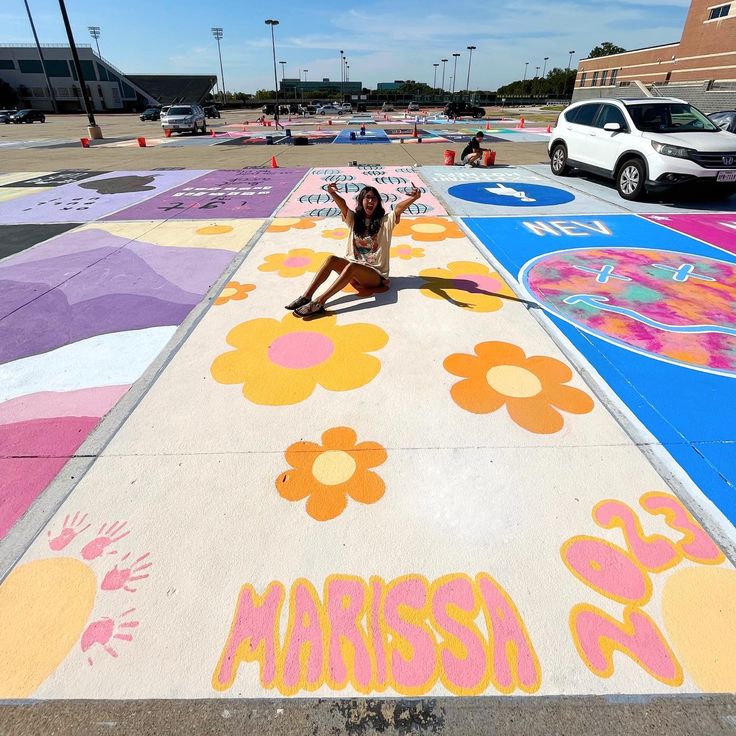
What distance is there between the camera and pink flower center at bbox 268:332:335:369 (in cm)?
405

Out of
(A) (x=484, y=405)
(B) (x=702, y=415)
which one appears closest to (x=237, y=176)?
(A) (x=484, y=405)

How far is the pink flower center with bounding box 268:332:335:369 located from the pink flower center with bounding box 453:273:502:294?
210cm

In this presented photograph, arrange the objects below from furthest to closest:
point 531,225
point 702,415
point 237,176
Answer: point 237,176, point 531,225, point 702,415

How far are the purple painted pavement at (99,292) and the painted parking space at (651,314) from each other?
434cm

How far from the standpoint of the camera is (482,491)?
2.70m

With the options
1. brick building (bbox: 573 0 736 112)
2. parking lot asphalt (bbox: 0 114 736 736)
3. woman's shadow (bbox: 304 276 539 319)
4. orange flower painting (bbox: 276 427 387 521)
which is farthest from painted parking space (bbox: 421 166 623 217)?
brick building (bbox: 573 0 736 112)

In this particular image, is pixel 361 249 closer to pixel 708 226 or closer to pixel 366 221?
pixel 366 221

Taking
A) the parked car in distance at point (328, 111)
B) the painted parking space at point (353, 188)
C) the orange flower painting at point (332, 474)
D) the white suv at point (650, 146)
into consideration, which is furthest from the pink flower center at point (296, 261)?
the parked car in distance at point (328, 111)

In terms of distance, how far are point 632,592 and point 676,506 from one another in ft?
2.40

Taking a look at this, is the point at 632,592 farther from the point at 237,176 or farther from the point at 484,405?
the point at 237,176

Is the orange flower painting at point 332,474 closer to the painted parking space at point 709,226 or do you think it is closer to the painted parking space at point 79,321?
the painted parking space at point 79,321

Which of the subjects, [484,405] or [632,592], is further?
[484,405]

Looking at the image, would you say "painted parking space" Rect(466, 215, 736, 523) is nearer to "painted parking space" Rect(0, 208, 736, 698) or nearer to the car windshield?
"painted parking space" Rect(0, 208, 736, 698)

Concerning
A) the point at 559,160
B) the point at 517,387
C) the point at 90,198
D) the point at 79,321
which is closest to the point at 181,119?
the point at 90,198
